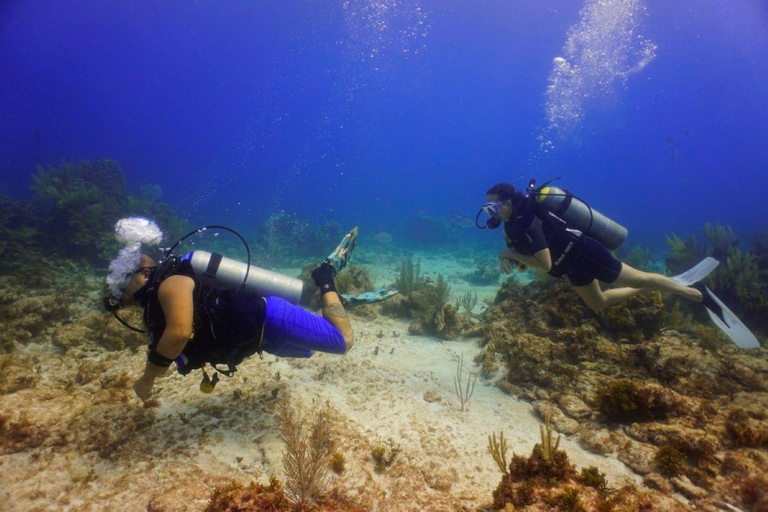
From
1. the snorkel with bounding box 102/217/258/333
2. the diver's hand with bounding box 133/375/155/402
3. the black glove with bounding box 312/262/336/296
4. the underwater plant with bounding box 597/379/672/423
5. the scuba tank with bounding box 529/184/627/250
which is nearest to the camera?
the snorkel with bounding box 102/217/258/333

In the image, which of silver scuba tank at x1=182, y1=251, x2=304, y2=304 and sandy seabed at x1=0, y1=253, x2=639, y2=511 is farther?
silver scuba tank at x1=182, y1=251, x2=304, y2=304

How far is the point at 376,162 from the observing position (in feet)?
568

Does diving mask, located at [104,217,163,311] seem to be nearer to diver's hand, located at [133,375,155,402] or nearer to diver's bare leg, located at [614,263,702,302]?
diver's hand, located at [133,375,155,402]

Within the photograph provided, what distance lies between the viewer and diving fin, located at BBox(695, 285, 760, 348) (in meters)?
5.07

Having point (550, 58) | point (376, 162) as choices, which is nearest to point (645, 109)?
point (550, 58)

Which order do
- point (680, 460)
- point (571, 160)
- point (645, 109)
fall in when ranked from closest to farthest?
point (680, 460) < point (645, 109) < point (571, 160)

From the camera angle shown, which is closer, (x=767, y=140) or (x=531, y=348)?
(x=531, y=348)

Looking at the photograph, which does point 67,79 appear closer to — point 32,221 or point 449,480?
point 32,221

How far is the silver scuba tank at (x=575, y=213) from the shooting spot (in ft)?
17.8

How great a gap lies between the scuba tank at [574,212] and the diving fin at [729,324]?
217 cm

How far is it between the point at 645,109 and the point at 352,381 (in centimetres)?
15251

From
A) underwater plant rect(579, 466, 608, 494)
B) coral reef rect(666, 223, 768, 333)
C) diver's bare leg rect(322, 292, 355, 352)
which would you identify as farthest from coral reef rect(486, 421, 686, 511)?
coral reef rect(666, 223, 768, 333)

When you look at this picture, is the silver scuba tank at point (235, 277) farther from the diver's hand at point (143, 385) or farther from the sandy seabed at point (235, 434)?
the sandy seabed at point (235, 434)

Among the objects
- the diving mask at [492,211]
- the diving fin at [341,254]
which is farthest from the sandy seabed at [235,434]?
the diving mask at [492,211]
